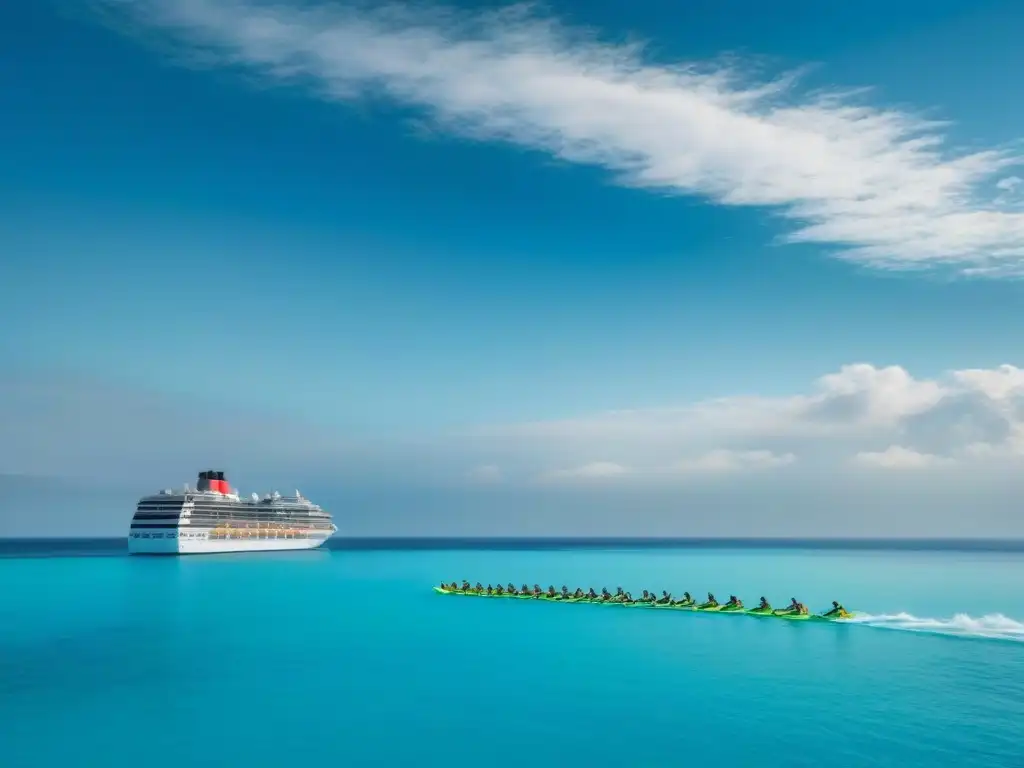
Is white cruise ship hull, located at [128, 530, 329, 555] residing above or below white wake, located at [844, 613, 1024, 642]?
below

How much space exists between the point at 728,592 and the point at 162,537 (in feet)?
299

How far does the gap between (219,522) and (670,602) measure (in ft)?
309

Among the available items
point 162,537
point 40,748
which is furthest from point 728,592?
point 162,537

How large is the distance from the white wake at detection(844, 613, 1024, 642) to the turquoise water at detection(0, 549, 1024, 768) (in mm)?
277

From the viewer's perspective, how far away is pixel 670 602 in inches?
2446

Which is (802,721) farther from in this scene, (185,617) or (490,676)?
(185,617)

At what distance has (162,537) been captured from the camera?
401 feet

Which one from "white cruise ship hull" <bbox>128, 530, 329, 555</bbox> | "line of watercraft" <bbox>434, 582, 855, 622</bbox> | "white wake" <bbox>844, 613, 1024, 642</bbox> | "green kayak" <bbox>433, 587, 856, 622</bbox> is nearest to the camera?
"white wake" <bbox>844, 613, 1024, 642</bbox>

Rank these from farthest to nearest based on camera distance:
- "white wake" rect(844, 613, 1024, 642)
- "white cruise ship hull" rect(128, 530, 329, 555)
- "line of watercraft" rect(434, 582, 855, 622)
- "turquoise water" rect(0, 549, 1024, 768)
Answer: "white cruise ship hull" rect(128, 530, 329, 555) < "line of watercraft" rect(434, 582, 855, 622) < "white wake" rect(844, 613, 1024, 642) < "turquoise water" rect(0, 549, 1024, 768)

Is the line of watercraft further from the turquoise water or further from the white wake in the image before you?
the white wake

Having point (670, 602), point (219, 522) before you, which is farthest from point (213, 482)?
point (670, 602)

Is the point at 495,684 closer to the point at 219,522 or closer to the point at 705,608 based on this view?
the point at 705,608

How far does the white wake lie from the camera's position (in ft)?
156

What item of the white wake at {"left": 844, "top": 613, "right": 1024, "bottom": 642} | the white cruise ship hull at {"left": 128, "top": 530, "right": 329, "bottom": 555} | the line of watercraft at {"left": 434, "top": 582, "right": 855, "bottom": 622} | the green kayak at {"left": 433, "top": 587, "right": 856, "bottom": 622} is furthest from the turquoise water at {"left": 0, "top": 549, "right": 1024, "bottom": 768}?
the white cruise ship hull at {"left": 128, "top": 530, "right": 329, "bottom": 555}
